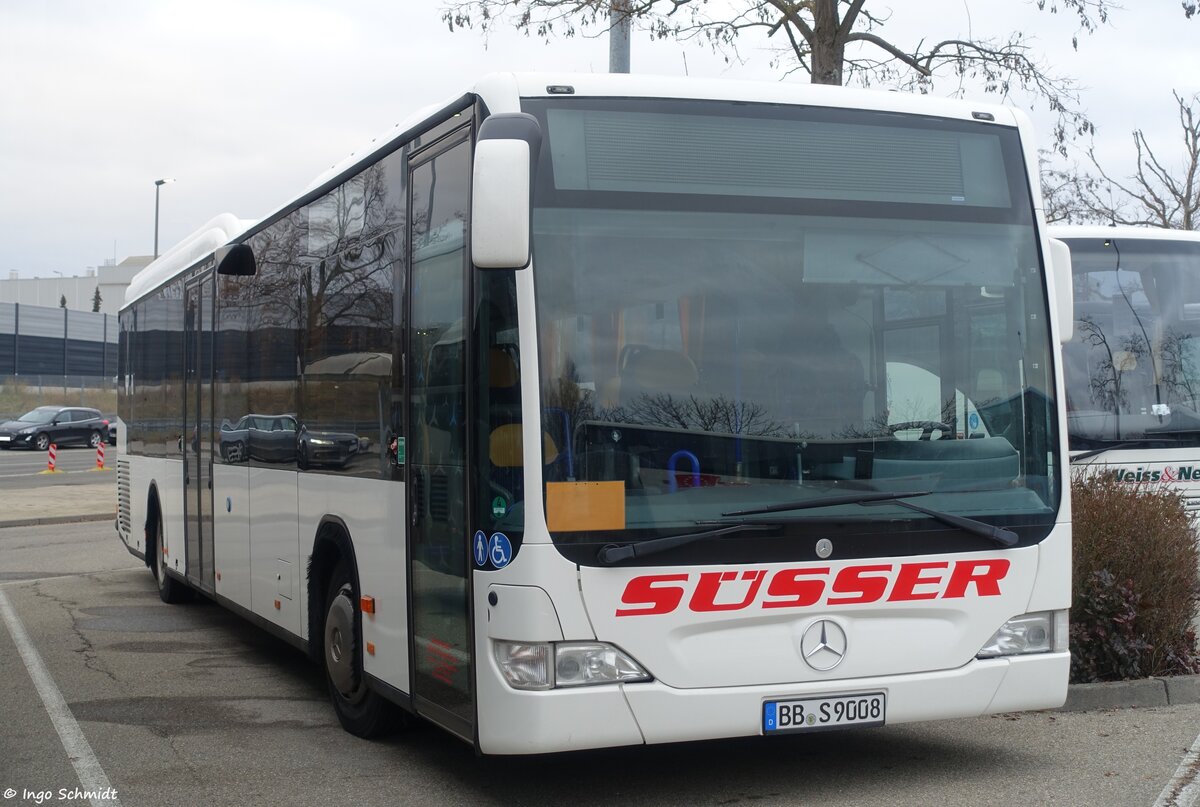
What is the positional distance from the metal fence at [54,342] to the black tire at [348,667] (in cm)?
6892

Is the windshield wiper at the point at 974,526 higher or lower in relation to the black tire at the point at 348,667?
higher

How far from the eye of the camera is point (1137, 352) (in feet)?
42.7

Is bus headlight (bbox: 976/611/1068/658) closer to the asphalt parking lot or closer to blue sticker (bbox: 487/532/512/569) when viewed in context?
the asphalt parking lot

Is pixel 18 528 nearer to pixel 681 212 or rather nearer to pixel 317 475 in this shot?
pixel 317 475

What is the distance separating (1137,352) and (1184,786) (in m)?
7.15

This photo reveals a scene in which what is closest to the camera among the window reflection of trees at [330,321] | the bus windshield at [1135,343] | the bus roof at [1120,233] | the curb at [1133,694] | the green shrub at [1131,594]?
the window reflection of trees at [330,321]

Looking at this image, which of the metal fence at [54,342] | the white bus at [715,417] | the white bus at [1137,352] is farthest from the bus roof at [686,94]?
the metal fence at [54,342]

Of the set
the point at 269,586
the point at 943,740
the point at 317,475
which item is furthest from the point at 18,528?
the point at 943,740

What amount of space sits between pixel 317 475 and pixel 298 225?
1.81m

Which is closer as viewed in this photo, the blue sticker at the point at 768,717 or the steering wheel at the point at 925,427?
the blue sticker at the point at 768,717

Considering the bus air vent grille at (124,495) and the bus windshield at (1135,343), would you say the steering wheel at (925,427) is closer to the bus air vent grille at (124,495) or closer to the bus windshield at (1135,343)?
the bus windshield at (1135,343)

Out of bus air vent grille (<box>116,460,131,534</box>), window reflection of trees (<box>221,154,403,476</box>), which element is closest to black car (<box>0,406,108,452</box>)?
bus air vent grille (<box>116,460,131,534</box>)

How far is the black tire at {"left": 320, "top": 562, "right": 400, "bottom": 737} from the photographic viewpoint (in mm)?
7512

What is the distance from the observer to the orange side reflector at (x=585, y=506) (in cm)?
563
